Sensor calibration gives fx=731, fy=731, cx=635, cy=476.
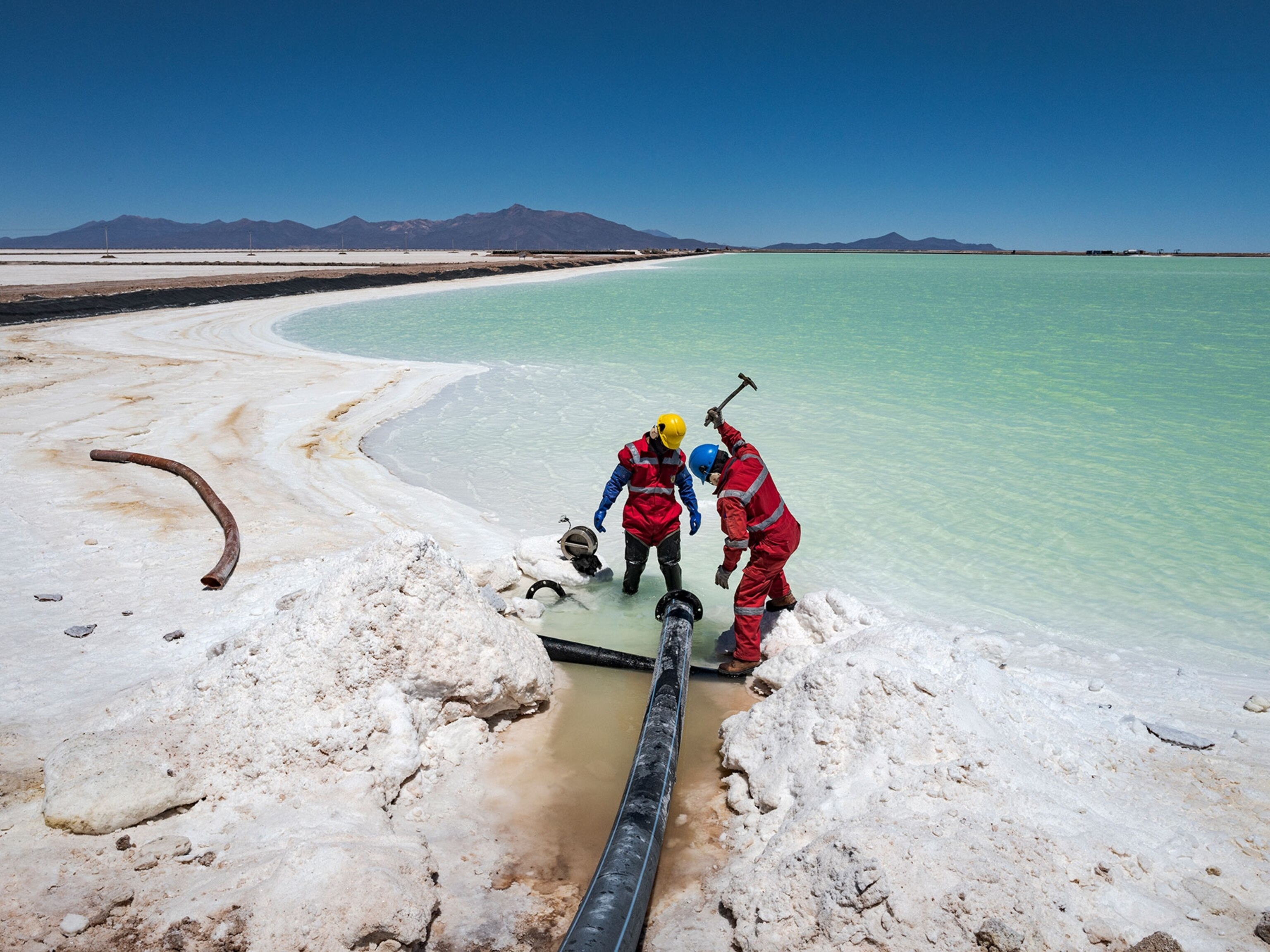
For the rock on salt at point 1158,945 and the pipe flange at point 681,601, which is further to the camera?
the pipe flange at point 681,601

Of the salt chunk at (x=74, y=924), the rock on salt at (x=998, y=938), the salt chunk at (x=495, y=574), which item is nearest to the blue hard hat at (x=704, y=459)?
the salt chunk at (x=495, y=574)

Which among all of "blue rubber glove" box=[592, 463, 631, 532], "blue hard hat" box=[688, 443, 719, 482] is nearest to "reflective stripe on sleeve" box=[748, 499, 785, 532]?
"blue hard hat" box=[688, 443, 719, 482]

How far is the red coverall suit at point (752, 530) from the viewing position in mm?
4375

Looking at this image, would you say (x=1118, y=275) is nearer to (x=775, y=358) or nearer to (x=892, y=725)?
(x=775, y=358)

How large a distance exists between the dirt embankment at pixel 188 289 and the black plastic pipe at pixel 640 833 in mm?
22013

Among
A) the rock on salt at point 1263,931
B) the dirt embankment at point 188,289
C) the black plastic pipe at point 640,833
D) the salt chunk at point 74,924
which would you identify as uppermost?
the dirt embankment at point 188,289

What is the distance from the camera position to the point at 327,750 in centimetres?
312

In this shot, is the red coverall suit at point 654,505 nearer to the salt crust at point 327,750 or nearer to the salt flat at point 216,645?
the salt flat at point 216,645

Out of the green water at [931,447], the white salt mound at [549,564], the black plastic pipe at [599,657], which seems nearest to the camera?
the black plastic pipe at [599,657]

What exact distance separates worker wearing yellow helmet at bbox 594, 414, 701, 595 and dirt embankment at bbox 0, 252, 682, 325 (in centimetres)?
2069

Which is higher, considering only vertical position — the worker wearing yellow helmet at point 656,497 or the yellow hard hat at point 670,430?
the yellow hard hat at point 670,430

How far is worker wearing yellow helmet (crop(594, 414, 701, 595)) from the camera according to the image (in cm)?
496

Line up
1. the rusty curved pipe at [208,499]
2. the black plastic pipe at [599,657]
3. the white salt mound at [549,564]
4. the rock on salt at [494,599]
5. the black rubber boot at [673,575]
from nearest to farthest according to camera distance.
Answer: the black plastic pipe at [599,657] → the rock on salt at [494,599] → the rusty curved pipe at [208,499] → the black rubber boot at [673,575] → the white salt mound at [549,564]

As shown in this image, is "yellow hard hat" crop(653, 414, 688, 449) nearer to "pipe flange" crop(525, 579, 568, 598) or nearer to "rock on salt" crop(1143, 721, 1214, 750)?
"pipe flange" crop(525, 579, 568, 598)
